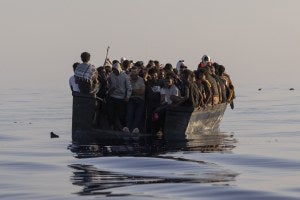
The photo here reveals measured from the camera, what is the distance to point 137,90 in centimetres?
2725

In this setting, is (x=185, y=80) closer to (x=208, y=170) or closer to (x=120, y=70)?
(x=120, y=70)

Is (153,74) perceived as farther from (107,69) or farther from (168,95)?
(107,69)

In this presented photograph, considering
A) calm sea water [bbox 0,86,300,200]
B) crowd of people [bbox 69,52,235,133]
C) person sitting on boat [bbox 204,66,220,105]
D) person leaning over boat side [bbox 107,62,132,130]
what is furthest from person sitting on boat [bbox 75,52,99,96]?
person sitting on boat [bbox 204,66,220,105]

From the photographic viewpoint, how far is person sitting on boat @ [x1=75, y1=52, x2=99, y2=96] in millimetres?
26078

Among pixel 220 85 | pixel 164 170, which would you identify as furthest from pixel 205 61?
pixel 164 170

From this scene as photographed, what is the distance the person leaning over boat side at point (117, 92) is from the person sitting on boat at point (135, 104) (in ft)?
0.65

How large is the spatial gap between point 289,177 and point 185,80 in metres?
8.26

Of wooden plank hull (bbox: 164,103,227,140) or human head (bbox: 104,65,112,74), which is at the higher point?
human head (bbox: 104,65,112,74)

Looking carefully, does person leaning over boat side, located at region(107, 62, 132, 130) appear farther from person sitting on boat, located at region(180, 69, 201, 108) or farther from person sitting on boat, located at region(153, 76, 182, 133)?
person sitting on boat, located at region(180, 69, 201, 108)

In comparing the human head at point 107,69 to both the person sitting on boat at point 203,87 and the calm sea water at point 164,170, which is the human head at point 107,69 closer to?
the calm sea water at point 164,170

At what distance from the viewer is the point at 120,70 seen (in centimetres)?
2695

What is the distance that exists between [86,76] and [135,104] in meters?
1.83

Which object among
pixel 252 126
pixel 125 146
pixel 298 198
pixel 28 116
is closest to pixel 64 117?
pixel 28 116

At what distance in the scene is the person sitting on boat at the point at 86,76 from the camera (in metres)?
26.1
